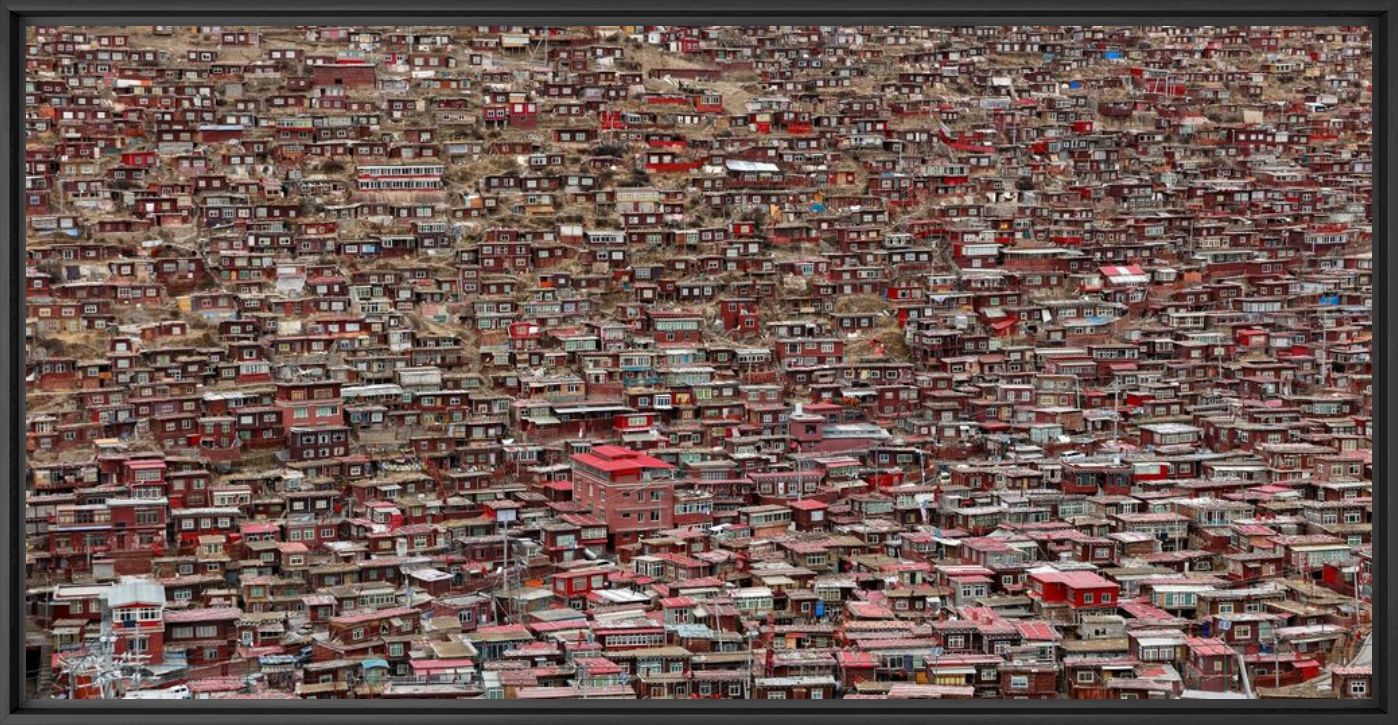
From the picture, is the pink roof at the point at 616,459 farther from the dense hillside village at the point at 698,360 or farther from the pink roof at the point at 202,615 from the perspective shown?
the pink roof at the point at 202,615

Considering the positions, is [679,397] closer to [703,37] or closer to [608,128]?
[608,128]

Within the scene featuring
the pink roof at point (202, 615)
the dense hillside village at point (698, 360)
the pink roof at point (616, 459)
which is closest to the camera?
the dense hillside village at point (698, 360)

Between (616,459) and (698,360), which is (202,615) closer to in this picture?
(616,459)

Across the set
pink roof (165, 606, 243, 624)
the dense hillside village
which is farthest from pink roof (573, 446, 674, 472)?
pink roof (165, 606, 243, 624)

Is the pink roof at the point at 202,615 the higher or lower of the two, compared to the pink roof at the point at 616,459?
lower

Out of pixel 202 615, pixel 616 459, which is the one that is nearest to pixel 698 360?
pixel 616 459

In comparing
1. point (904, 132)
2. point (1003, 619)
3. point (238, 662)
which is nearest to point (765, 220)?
point (904, 132)

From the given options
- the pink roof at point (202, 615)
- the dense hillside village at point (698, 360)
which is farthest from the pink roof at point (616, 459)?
the pink roof at point (202, 615)

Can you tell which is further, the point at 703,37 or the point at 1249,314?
the point at 703,37

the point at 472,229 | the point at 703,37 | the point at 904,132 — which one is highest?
the point at 703,37
